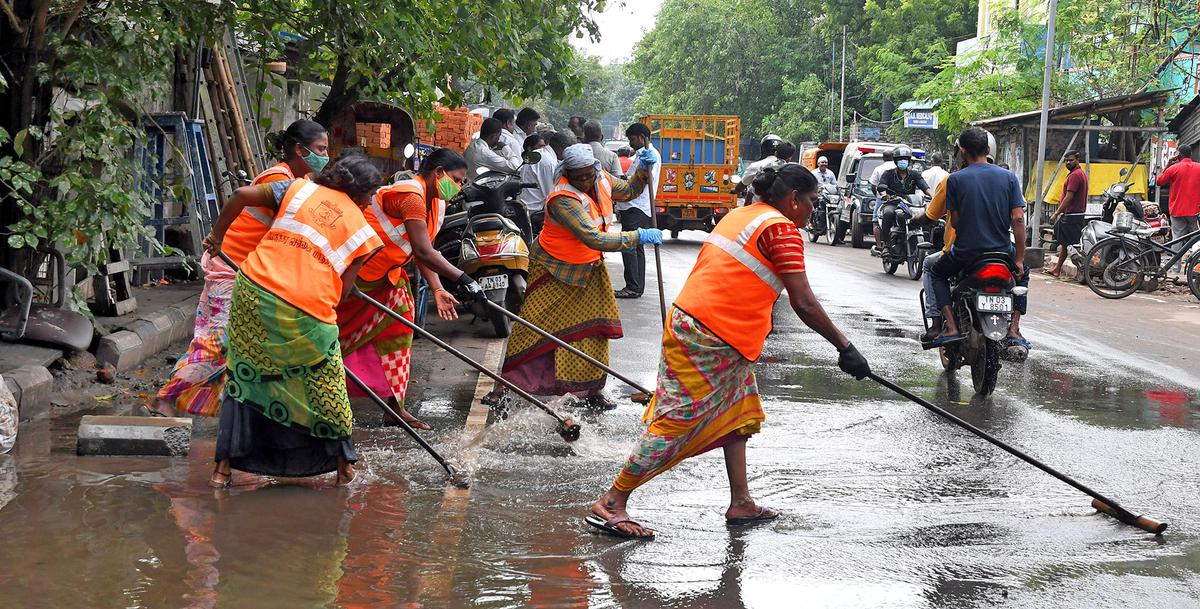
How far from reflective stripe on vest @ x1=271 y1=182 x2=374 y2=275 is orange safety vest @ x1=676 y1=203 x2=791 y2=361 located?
1.40m

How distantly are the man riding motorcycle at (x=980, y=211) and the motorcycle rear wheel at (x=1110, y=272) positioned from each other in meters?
7.32

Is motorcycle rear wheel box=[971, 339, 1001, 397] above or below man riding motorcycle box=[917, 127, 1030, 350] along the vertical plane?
below

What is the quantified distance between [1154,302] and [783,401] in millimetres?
8563

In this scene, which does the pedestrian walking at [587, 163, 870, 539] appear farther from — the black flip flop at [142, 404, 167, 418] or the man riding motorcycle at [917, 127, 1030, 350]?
the man riding motorcycle at [917, 127, 1030, 350]

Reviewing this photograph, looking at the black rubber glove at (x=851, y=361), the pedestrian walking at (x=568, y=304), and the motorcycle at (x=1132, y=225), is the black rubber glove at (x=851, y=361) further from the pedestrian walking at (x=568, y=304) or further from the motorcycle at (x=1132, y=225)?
the motorcycle at (x=1132, y=225)

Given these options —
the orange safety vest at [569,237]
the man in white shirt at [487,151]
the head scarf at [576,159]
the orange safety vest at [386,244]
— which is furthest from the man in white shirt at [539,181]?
the orange safety vest at [386,244]

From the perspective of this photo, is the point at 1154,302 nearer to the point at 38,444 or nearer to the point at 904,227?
the point at 904,227

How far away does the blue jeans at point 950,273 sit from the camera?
8227 millimetres

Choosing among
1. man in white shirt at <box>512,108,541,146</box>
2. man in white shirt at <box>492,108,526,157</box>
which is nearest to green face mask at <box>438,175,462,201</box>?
man in white shirt at <box>492,108,526,157</box>

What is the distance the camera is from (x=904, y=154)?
1806 centimetres

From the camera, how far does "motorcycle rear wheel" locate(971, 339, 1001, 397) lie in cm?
805

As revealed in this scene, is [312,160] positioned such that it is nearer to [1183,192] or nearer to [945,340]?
[945,340]

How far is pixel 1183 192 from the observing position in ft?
52.2

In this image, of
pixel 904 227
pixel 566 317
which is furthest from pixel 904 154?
pixel 566 317
